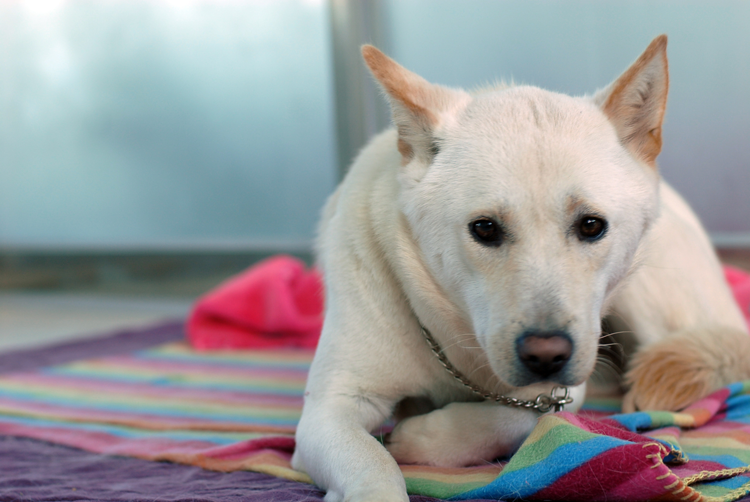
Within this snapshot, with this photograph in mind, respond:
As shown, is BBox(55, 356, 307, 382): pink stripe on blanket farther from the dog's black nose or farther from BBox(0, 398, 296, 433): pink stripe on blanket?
the dog's black nose

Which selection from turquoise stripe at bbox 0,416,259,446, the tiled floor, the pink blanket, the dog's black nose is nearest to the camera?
the dog's black nose

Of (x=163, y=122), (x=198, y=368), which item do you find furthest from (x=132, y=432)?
(x=163, y=122)

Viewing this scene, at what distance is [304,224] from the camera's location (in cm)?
513

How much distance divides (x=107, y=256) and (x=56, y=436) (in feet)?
14.4

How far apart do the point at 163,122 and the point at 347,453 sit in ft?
16.1

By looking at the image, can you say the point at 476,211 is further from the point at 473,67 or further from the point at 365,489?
the point at 473,67

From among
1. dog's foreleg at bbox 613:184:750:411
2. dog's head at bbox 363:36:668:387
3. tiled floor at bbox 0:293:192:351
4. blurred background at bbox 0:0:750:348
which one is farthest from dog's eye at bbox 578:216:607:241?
tiled floor at bbox 0:293:192:351

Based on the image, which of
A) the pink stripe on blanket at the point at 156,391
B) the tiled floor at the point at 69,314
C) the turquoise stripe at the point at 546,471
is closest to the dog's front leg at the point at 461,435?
the turquoise stripe at the point at 546,471

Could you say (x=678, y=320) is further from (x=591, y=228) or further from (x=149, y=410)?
(x=149, y=410)

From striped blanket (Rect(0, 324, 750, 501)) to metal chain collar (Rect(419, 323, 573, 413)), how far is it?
0.34ft

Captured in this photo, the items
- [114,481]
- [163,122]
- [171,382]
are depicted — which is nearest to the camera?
[114,481]

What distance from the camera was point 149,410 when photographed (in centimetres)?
226

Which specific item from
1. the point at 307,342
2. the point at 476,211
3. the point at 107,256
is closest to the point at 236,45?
the point at 107,256

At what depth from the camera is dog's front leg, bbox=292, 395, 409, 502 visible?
119 cm
